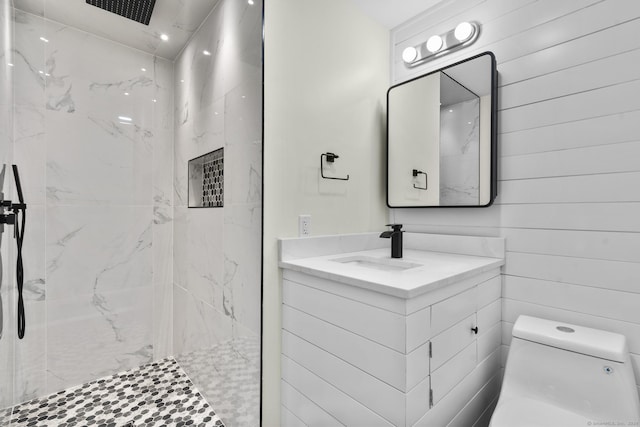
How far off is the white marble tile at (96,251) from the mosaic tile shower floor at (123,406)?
53 centimetres

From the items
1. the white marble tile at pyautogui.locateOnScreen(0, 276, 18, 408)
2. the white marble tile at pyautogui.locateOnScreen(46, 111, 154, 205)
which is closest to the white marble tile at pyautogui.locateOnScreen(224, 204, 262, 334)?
the white marble tile at pyautogui.locateOnScreen(0, 276, 18, 408)

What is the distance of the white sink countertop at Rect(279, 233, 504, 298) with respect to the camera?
943 mm

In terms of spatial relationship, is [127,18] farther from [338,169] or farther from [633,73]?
[633,73]

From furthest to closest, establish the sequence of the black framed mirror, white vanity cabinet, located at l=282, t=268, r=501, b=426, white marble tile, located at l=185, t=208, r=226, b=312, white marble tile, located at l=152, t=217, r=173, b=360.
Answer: white marble tile, located at l=152, t=217, r=173, b=360 < white marble tile, located at l=185, t=208, r=226, b=312 < the black framed mirror < white vanity cabinet, located at l=282, t=268, r=501, b=426

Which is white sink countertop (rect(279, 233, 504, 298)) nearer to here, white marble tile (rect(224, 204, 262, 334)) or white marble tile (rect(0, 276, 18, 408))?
white marble tile (rect(224, 204, 262, 334))

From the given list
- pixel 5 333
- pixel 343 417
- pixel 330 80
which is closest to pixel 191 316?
pixel 5 333

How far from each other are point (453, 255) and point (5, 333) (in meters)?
2.07

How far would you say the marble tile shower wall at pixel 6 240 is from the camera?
114cm

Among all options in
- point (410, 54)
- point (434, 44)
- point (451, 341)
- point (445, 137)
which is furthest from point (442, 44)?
point (451, 341)

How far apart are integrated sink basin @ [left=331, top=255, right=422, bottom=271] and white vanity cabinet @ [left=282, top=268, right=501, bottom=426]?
0.29m

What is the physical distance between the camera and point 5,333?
1.24 m

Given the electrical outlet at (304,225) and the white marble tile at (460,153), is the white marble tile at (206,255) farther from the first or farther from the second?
the white marble tile at (460,153)

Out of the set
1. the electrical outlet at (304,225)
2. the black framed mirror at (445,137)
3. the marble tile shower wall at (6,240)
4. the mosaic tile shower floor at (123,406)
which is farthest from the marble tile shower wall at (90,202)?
the black framed mirror at (445,137)

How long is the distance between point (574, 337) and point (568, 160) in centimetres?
73
